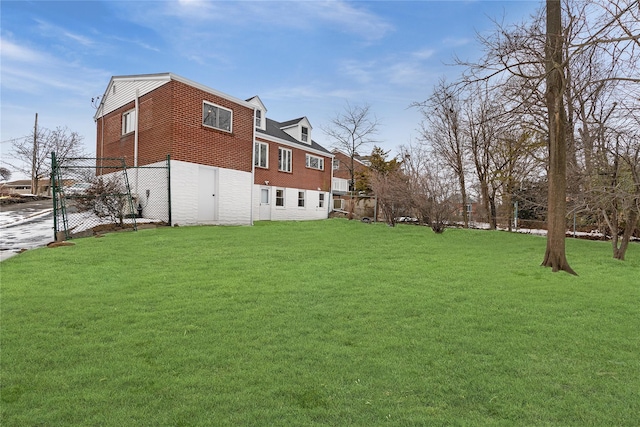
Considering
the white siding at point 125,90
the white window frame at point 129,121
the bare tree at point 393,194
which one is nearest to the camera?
the white siding at point 125,90

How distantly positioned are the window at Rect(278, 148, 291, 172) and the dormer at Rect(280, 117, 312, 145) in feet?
9.32

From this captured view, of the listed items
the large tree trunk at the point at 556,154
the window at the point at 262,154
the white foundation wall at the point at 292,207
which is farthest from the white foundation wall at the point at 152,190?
the large tree trunk at the point at 556,154

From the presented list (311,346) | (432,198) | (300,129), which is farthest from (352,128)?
(311,346)

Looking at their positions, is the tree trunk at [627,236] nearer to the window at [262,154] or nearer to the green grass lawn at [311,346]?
the green grass lawn at [311,346]

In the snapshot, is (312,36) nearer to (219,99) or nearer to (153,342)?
(219,99)

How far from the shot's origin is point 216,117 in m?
15.1

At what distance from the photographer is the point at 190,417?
2098mm

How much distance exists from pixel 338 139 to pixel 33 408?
33.6 metres

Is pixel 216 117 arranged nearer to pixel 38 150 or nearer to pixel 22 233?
pixel 22 233

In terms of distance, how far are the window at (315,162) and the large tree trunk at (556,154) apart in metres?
18.9

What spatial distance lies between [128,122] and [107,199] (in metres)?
5.77

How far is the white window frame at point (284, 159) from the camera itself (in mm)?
23047

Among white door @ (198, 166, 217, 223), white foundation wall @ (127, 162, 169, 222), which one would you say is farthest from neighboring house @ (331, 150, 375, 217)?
white foundation wall @ (127, 162, 169, 222)

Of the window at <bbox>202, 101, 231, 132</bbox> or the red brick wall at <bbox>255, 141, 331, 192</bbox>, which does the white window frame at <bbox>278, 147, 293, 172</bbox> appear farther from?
the window at <bbox>202, 101, 231, 132</bbox>
